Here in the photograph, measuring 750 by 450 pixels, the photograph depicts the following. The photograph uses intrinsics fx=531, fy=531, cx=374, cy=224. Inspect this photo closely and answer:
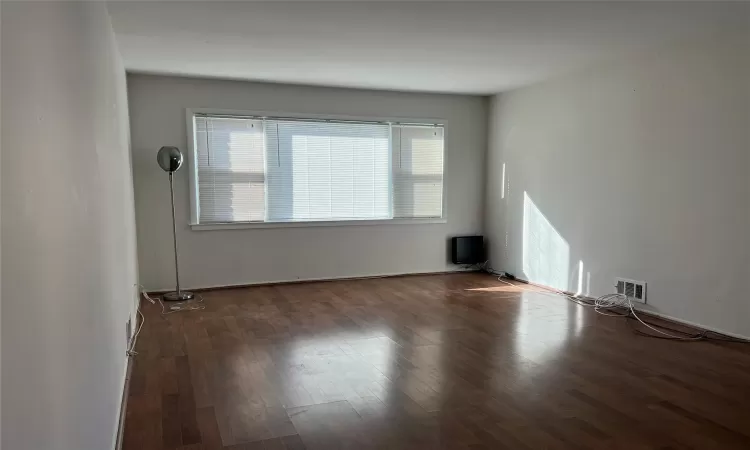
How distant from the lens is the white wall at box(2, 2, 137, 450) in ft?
2.98

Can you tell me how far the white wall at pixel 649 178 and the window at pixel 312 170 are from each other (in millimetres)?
1193

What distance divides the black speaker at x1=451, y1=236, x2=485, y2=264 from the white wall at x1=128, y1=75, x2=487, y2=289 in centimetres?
13

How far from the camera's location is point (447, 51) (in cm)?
430

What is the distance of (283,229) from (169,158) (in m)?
1.47

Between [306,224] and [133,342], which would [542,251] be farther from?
[133,342]

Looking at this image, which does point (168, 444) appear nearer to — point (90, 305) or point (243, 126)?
point (90, 305)

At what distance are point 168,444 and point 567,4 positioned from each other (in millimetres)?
3184

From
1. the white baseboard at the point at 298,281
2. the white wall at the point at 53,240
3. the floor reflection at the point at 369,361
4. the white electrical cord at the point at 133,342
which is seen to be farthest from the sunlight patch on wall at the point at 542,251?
the white wall at the point at 53,240

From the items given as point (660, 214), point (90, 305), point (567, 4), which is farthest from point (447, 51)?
point (90, 305)

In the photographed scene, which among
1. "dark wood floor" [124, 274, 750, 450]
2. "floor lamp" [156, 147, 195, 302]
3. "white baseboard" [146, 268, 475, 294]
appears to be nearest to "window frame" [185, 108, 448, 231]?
"floor lamp" [156, 147, 195, 302]

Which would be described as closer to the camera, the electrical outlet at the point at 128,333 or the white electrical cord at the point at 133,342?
the electrical outlet at the point at 128,333

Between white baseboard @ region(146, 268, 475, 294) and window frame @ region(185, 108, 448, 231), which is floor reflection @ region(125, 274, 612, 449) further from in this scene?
window frame @ region(185, 108, 448, 231)

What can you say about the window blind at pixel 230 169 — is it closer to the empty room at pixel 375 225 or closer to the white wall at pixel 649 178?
the empty room at pixel 375 225

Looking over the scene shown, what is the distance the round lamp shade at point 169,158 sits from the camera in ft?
16.2
